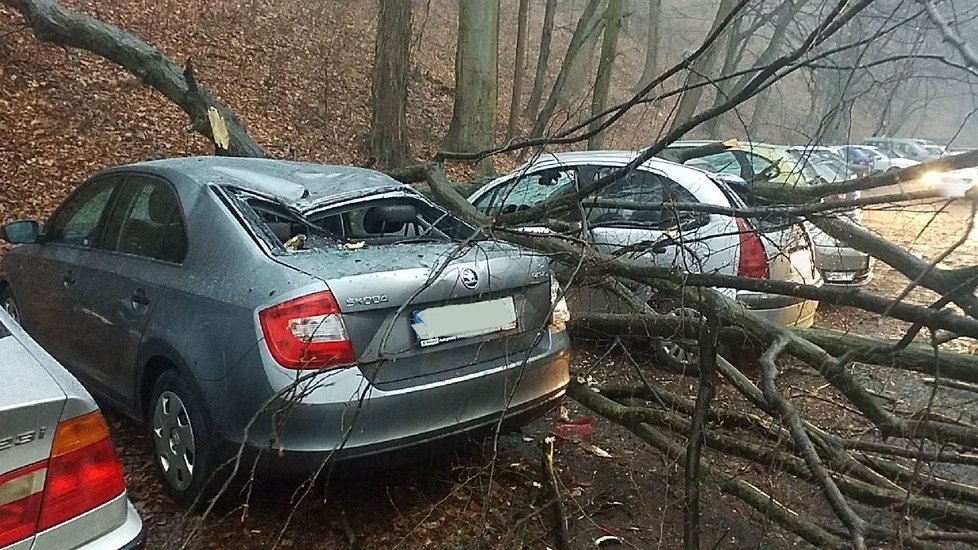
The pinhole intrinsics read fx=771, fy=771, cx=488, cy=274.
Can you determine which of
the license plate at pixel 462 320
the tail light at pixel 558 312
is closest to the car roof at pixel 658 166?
the tail light at pixel 558 312

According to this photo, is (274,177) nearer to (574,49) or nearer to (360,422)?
(360,422)

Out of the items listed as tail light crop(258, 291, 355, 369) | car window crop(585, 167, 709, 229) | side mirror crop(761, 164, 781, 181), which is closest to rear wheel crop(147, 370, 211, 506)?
tail light crop(258, 291, 355, 369)

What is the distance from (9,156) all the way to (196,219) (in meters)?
6.64

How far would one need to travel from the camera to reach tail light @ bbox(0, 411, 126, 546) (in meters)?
1.89

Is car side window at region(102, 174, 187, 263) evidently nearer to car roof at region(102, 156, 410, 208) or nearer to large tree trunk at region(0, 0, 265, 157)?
car roof at region(102, 156, 410, 208)

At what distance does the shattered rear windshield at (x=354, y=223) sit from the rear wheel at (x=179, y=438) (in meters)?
0.78

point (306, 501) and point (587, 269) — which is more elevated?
point (587, 269)

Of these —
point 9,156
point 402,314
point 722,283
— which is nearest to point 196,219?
point 402,314

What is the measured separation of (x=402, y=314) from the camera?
3.14 metres

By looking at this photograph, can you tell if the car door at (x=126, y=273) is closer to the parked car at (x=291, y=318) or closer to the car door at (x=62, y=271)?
the parked car at (x=291, y=318)

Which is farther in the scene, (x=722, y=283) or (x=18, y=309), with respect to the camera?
(x=18, y=309)

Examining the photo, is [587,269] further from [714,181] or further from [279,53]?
[279,53]

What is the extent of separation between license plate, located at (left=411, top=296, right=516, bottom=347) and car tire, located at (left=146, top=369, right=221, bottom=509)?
0.98 meters

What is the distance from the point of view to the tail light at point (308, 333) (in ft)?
9.80
